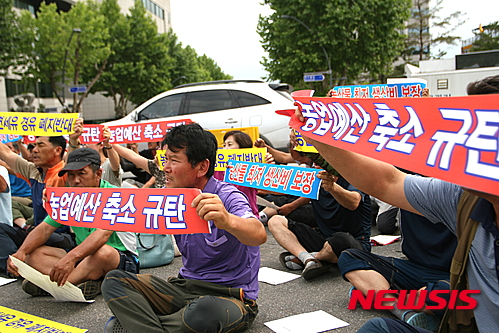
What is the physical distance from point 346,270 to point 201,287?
108 centimetres

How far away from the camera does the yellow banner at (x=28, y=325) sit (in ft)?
10.2

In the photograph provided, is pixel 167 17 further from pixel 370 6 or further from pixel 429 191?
pixel 429 191

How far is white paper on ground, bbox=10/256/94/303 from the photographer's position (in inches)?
136

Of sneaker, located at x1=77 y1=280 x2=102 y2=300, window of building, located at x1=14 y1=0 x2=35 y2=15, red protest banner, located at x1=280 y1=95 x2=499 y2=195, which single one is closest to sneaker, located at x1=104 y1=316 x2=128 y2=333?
sneaker, located at x1=77 y1=280 x2=102 y2=300

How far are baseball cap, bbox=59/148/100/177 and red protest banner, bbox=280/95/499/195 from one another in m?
2.22

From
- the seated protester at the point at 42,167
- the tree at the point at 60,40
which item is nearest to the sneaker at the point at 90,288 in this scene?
the seated protester at the point at 42,167

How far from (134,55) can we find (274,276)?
33.8m

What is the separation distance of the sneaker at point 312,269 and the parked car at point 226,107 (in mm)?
5749

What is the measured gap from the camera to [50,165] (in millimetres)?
4512

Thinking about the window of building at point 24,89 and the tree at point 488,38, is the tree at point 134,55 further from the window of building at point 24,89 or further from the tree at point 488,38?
the tree at point 488,38

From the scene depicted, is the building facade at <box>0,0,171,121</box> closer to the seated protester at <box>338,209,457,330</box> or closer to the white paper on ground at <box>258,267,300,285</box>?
the white paper on ground at <box>258,267,300,285</box>

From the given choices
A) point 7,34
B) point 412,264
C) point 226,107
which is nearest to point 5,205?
point 412,264

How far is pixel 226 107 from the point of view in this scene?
987 centimetres

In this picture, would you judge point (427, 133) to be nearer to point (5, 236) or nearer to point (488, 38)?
point (5, 236)
